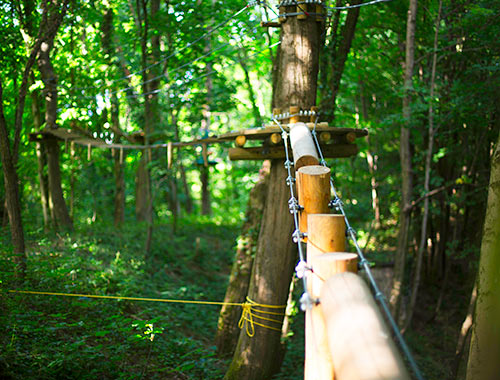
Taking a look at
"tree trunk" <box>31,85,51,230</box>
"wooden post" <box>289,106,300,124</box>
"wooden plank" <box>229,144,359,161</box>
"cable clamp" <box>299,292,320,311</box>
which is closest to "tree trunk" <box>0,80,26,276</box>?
"wooden plank" <box>229,144,359,161</box>

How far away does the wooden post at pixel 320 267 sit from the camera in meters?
1.78

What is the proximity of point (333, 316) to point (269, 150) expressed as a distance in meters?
3.15

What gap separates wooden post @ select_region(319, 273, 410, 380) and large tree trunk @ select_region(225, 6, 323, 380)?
3.05m

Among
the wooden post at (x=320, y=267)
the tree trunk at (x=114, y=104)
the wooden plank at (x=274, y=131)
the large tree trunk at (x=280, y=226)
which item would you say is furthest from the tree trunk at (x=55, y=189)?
the wooden post at (x=320, y=267)

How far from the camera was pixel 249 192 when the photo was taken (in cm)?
892

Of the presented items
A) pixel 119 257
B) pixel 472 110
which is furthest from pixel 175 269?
pixel 472 110

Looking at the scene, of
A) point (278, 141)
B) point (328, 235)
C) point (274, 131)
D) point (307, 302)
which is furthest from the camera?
point (278, 141)

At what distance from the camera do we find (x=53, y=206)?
330 inches

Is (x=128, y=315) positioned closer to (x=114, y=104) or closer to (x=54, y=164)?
(x=54, y=164)

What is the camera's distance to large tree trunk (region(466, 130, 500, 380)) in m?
3.07

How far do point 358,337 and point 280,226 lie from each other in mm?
3314

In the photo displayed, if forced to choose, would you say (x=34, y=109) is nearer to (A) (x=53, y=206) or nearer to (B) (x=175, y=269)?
(A) (x=53, y=206)

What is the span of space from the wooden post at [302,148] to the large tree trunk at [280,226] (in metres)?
0.90

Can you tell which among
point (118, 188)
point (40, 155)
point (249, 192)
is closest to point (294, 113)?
point (249, 192)
